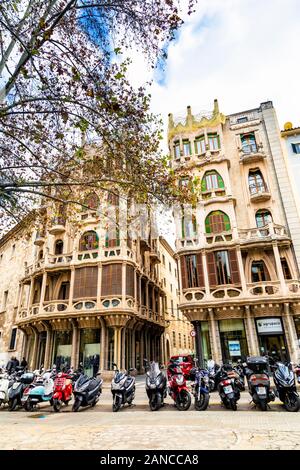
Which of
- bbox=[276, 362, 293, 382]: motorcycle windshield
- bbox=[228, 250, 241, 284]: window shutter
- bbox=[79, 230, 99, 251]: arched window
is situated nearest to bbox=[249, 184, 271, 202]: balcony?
bbox=[228, 250, 241, 284]: window shutter

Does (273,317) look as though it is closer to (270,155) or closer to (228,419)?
(270,155)

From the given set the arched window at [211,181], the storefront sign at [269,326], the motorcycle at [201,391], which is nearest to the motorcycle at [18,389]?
the motorcycle at [201,391]

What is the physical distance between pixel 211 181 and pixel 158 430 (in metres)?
19.7

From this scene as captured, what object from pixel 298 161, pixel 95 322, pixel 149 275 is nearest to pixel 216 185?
pixel 298 161

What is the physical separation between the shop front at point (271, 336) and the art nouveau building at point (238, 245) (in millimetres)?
58

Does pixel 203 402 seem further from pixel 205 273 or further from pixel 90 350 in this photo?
pixel 90 350

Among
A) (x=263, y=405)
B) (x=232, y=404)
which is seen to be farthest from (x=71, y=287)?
(x=263, y=405)

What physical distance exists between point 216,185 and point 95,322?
44.3 ft

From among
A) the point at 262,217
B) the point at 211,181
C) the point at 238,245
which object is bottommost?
the point at 238,245

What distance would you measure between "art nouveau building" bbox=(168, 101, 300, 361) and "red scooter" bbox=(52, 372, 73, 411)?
10895 mm

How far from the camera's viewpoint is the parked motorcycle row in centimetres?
770

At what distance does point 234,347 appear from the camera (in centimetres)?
1941

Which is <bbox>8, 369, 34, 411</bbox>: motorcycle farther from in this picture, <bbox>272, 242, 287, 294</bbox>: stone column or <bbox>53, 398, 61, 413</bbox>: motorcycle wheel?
<bbox>272, 242, 287, 294</bbox>: stone column

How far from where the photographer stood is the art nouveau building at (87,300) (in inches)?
829
